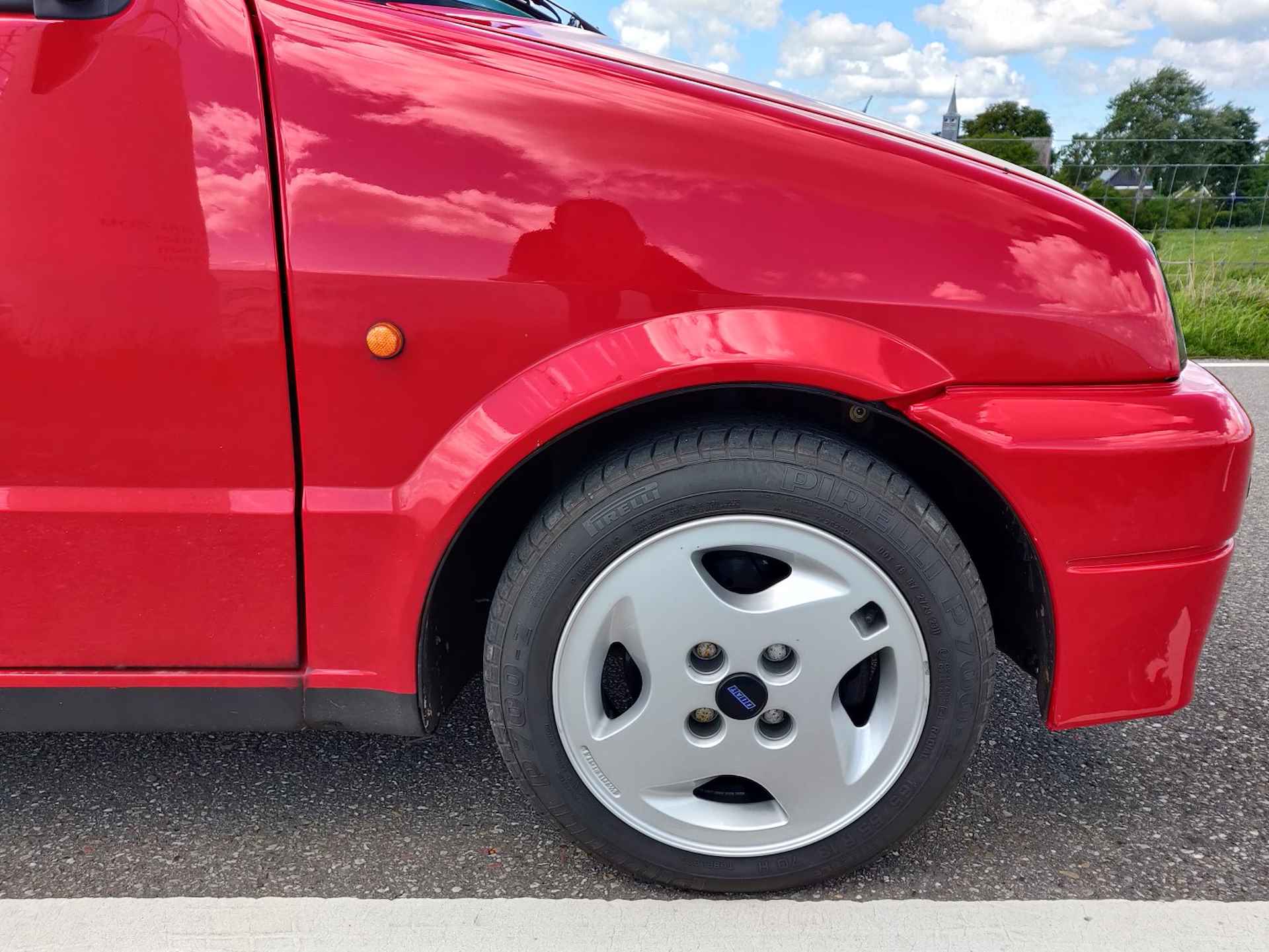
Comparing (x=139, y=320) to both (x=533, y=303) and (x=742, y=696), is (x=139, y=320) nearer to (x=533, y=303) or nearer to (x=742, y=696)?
(x=533, y=303)

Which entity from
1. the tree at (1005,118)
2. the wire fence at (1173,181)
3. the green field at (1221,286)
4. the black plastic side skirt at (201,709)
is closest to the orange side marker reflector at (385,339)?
the black plastic side skirt at (201,709)

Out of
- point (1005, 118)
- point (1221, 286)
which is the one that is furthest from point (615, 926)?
point (1005, 118)

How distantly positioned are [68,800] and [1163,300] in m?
2.07

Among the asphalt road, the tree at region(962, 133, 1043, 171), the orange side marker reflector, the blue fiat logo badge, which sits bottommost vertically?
the asphalt road

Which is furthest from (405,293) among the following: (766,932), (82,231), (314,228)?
(766,932)

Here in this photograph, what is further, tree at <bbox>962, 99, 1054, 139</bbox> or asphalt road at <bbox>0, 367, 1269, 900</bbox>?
tree at <bbox>962, 99, 1054, 139</bbox>

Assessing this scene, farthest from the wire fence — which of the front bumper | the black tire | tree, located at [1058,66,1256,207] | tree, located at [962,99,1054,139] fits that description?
tree, located at [962,99,1054,139]

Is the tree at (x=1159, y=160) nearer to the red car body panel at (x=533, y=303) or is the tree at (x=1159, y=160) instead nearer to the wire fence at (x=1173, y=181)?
the wire fence at (x=1173, y=181)

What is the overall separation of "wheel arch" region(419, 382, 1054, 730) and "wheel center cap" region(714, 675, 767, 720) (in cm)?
39

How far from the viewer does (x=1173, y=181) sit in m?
10.0

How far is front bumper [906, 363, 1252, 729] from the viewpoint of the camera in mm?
1385

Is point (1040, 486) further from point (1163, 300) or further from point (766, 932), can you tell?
point (766, 932)

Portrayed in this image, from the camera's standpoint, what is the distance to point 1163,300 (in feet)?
4.88

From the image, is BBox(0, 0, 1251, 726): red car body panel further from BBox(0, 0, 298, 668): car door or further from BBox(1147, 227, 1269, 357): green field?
BBox(1147, 227, 1269, 357): green field
